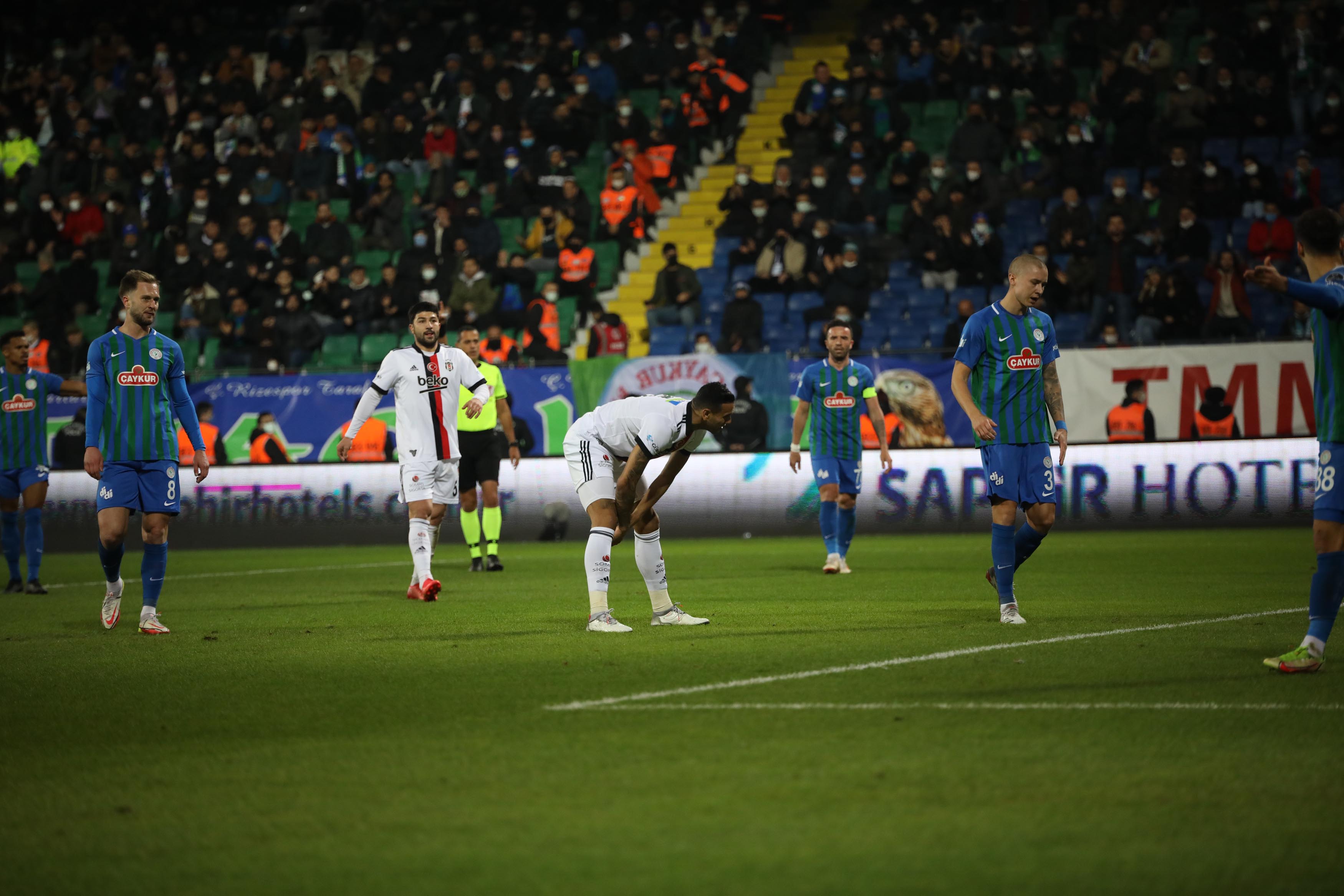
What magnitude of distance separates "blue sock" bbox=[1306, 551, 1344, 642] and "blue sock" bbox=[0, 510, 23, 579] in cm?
1208

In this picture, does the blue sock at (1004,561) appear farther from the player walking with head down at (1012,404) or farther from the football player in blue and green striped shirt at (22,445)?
the football player in blue and green striped shirt at (22,445)

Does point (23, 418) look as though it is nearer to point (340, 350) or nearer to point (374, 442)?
point (374, 442)

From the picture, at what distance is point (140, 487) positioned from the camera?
980 cm

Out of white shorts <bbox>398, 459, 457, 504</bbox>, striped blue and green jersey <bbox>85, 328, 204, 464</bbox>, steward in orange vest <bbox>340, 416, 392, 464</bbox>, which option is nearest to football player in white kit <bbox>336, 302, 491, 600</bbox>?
white shorts <bbox>398, 459, 457, 504</bbox>

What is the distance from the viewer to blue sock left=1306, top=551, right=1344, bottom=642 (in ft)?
22.7

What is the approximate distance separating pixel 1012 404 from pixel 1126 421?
1113cm

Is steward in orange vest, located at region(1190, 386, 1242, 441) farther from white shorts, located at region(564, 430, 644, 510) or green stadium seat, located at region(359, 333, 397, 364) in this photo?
white shorts, located at region(564, 430, 644, 510)

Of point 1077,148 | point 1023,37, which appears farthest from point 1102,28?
point 1077,148

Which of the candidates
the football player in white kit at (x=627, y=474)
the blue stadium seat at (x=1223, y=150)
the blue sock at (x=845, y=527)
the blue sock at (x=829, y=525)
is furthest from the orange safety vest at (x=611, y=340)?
the football player in white kit at (x=627, y=474)

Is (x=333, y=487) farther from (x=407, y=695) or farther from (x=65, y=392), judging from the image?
(x=407, y=695)

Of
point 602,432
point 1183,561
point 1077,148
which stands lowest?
point 1183,561

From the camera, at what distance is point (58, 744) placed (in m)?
5.91

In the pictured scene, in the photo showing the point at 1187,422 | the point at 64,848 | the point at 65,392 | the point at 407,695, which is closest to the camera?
the point at 64,848

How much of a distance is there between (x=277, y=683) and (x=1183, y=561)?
975 centimetres
